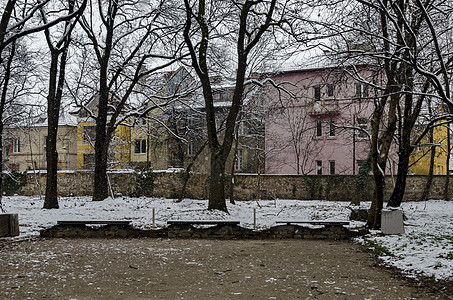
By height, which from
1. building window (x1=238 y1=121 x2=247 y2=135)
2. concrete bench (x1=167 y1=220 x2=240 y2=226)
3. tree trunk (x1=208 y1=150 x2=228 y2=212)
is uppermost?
building window (x1=238 y1=121 x2=247 y2=135)

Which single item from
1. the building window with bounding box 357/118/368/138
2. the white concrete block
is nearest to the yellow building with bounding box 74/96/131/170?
the building window with bounding box 357/118/368/138

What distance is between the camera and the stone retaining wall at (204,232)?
1354 cm

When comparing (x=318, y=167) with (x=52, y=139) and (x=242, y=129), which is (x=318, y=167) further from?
(x=52, y=139)

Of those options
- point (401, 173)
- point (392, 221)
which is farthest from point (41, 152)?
point (392, 221)

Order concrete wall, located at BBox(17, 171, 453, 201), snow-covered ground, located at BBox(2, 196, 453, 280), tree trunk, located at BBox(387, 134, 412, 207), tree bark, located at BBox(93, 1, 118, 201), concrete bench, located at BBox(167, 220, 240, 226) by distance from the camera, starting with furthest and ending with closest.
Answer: concrete wall, located at BBox(17, 171, 453, 201) < tree bark, located at BBox(93, 1, 118, 201) < tree trunk, located at BBox(387, 134, 412, 207) < concrete bench, located at BBox(167, 220, 240, 226) < snow-covered ground, located at BBox(2, 196, 453, 280)

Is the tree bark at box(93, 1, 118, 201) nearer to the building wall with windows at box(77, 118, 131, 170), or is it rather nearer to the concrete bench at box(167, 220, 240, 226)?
the concrete bench at box(167, 220, 240, 226)

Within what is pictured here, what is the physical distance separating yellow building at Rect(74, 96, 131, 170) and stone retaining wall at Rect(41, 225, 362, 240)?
60.9 ft

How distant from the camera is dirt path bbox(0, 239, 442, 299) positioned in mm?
6738

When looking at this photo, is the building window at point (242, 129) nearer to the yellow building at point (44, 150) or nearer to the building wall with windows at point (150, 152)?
the building wall with windows at point (150, 152)

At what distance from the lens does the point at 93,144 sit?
38906 mm

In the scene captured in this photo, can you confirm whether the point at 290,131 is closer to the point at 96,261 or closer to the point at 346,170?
the point at 346,170

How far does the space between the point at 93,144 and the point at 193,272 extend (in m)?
32.3

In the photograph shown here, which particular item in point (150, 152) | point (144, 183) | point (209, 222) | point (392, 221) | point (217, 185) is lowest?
point (209, 222)

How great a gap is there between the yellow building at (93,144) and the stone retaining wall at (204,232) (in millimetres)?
18563
